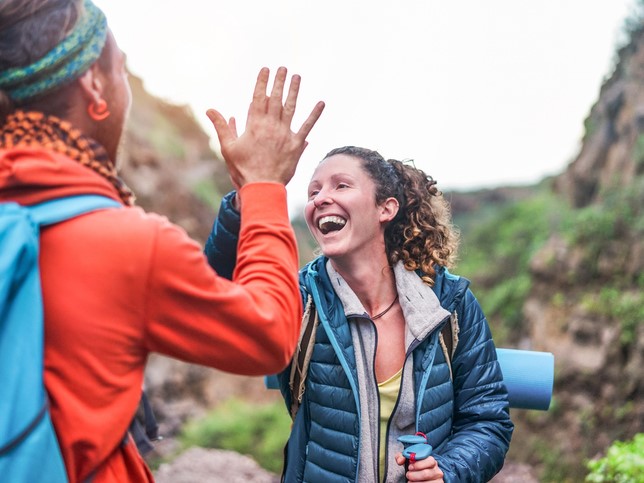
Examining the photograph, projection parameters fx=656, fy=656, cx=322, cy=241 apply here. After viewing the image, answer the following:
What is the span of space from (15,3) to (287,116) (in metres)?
0.64

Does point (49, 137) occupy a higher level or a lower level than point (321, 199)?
lower

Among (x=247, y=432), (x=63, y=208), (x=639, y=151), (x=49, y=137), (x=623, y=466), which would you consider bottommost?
(x=63, y=208)

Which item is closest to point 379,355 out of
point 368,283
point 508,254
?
point 368,283

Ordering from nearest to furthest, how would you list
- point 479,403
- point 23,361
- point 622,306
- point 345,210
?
point 23,361 < point 479,403 < point 345,210 < point 622,306

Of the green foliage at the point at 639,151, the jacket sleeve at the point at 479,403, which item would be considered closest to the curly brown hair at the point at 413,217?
the jacket sleeve at the point at 479,403

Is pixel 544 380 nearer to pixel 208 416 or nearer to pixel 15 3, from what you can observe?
pixel 15 3

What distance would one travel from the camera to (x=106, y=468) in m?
1.39

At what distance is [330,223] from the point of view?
106 inches

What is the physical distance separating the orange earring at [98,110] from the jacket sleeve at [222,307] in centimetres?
33

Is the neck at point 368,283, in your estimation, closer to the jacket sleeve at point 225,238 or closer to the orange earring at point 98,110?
the jacket sleeve at point 225,238

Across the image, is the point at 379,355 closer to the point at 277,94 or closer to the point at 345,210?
the point at 345,210

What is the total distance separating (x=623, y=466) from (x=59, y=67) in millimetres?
3906

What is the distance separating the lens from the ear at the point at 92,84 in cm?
143

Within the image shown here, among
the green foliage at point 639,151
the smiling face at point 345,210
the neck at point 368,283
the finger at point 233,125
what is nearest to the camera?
the finger at point 233,125
